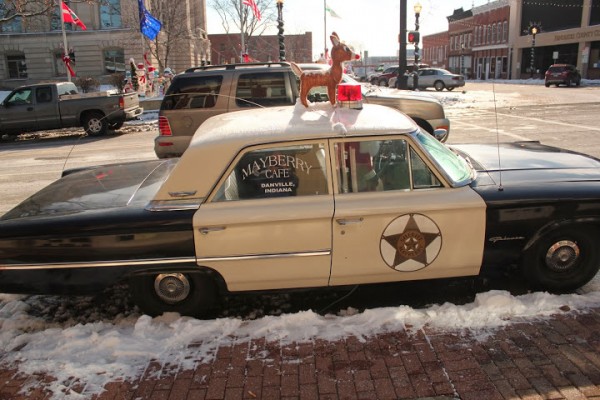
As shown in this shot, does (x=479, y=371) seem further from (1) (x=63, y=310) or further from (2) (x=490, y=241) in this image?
(1) (x=63, y=310)

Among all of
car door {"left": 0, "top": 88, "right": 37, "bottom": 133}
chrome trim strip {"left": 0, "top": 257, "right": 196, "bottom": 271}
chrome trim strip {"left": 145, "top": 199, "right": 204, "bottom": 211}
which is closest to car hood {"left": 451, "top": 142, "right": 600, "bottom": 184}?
chrome trim strip {"left": 145, "top": 199, "right": 204, "bottom": 211}

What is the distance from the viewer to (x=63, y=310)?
4066mm

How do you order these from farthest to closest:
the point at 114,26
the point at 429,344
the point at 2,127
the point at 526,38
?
1. the point at 526,38
2. the point at 114,26
3. the point at 2,127
4. the point at 429,344

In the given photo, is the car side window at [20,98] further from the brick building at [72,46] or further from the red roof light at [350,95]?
the brick building at [72,46]

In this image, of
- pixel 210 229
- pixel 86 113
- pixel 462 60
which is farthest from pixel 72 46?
pixel 462 60

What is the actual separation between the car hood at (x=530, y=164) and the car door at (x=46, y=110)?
1448 centimetres

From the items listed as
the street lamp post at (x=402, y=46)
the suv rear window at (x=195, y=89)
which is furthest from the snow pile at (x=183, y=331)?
the street lamp post at (x=402, y=46)

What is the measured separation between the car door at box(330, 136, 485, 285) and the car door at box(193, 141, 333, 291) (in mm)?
132

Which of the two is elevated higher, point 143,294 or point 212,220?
point 212,220

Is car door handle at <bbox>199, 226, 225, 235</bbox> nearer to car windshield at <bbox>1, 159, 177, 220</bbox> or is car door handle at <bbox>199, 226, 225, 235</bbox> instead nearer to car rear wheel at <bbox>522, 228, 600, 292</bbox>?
car windshield at <bbox>1, 159, 177, 220</bbox>

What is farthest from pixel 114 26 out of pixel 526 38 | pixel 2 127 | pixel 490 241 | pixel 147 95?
pixel 490 241

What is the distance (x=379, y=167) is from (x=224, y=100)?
538 centimetres

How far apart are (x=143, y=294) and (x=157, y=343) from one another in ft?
1.51

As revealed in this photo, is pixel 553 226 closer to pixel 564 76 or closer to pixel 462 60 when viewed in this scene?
pixel 564 76
